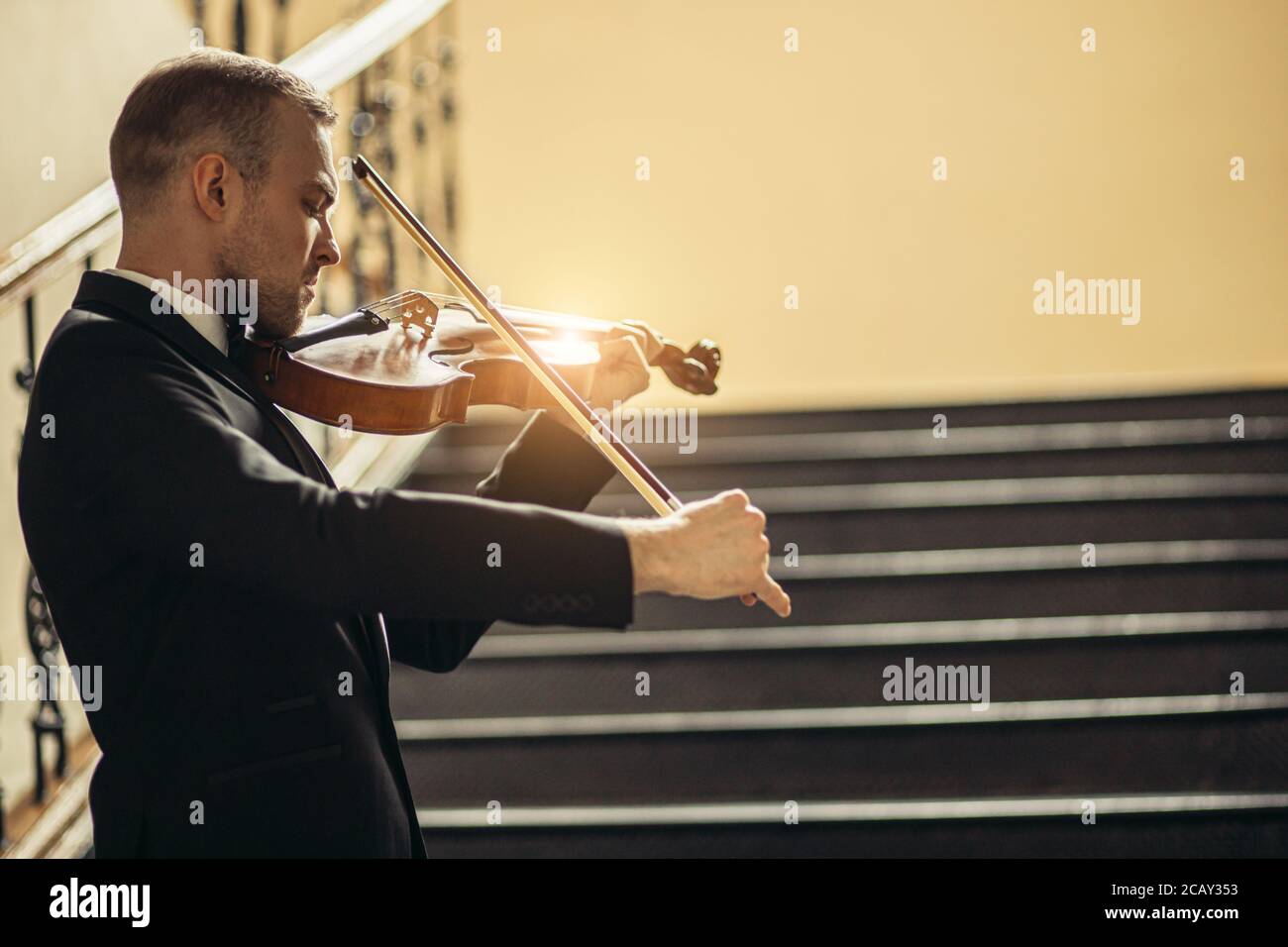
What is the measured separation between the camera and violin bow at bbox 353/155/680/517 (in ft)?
3.27

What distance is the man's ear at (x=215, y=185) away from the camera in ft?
3.26

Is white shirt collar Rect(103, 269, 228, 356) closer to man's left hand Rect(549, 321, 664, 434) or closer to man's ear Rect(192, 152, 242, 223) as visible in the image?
man's ear Rect(192, 152, 242, 223)

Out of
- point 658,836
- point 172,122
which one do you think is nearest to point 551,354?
point 172,122

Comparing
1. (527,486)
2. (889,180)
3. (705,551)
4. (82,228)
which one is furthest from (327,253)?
(889,180)

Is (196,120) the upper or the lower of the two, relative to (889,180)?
lower

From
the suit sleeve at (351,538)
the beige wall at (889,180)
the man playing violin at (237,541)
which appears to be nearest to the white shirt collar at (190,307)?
the man playing violin at (237,541)

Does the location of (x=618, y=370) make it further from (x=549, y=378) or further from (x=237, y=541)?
(x=237, y=541)

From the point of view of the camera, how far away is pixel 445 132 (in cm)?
392

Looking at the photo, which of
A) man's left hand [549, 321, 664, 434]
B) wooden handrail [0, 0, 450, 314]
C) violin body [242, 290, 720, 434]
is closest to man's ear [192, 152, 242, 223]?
violin body [242, 290, 720, 434]

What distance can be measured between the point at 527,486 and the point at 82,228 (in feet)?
3.82

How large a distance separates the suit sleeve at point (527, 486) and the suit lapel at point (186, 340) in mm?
164

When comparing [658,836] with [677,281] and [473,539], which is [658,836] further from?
[677,281]

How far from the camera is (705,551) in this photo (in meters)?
0.84
